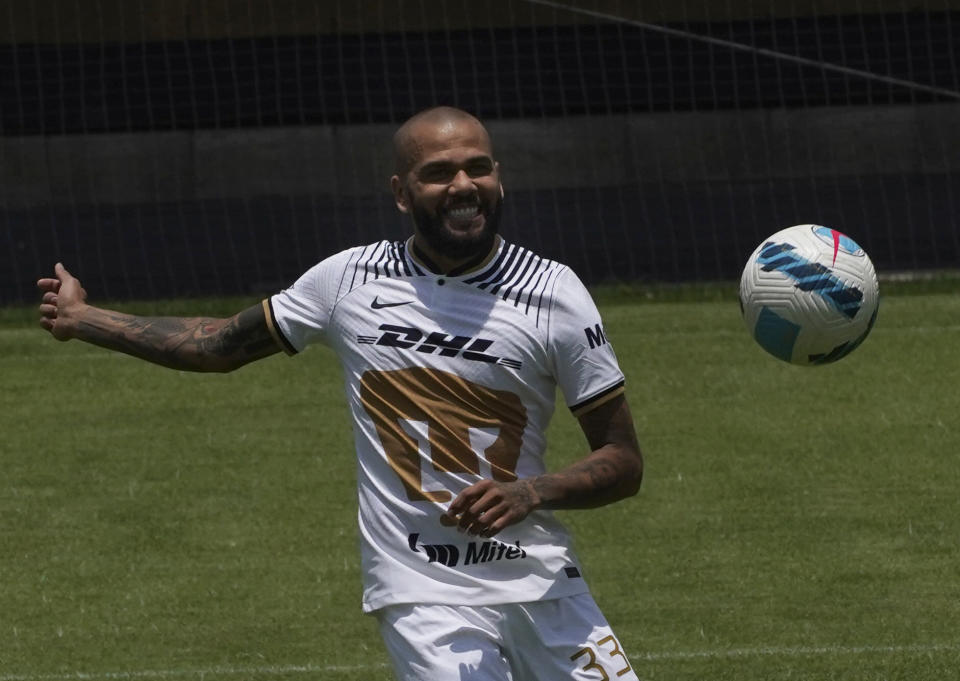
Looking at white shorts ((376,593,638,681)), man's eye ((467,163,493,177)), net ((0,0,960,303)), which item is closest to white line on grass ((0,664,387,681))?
white shorts ((376,593,638,681))

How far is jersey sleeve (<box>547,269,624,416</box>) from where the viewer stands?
14.4 feet

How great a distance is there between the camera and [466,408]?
4.42 m

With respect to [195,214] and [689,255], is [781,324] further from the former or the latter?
[195,214]

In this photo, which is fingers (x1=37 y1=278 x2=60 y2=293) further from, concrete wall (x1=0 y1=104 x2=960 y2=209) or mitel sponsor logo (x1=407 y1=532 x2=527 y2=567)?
concrete wall (x1=0 y1=104 x2=960 y2=209)

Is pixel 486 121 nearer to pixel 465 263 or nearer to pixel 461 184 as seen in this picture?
pixel 465 263

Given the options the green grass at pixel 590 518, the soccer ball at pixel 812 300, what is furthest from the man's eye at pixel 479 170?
the green grass at pixel 590 518

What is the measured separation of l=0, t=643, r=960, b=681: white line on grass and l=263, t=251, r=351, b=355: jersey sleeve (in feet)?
9.11

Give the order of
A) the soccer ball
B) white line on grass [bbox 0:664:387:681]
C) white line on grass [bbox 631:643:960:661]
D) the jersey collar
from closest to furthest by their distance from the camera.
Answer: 1. the jersey collar
2. the soccer ball
3. white line on grass [bbox 0:664:387:681]
4. white line on grass [bbox 631:643:960:661]

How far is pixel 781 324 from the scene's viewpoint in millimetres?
5613

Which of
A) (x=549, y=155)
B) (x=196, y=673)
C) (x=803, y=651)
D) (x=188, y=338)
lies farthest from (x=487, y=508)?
(x=549, y=155)

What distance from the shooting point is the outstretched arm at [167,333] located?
15.8 feet

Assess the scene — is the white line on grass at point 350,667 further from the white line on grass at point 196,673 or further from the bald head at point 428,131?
the bald head at point 428,131

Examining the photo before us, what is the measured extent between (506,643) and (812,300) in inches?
70.5

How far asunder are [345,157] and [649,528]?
44.6 feet
